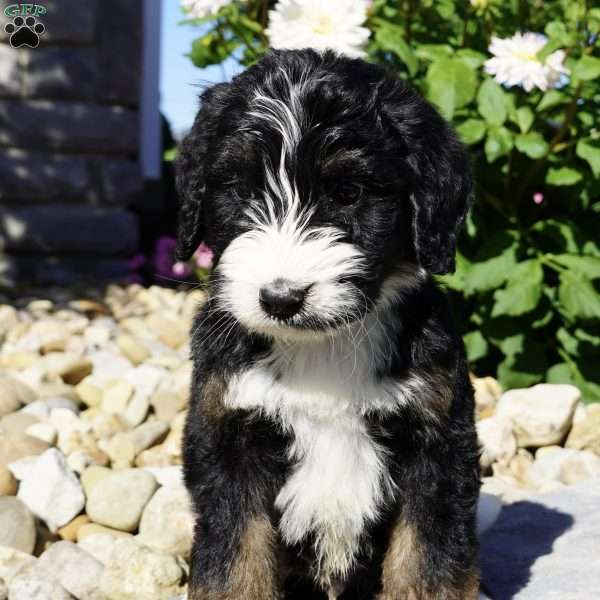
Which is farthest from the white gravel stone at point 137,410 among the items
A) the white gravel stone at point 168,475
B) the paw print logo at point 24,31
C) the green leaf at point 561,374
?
the paw print logo at point 24,31

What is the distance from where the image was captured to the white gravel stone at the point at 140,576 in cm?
371

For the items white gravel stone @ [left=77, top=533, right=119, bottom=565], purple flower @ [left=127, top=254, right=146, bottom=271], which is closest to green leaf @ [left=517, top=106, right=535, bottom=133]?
white gravel stone @ [left=77, top=533, right=119, bottom=565]

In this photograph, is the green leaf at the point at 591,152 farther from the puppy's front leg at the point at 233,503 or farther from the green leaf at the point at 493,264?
the puppy's front leg at the point at 233,503

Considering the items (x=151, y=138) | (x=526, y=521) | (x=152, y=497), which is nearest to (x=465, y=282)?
(x=526, y=521)

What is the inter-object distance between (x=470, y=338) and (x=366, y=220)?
3.02 meters

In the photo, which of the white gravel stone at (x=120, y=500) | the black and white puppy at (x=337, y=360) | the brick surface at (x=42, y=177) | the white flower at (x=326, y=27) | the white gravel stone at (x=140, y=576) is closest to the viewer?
the black and white puppy at (x=337, y=360)

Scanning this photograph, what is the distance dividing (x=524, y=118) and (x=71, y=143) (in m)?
5.68

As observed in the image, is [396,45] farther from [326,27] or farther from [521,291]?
[521,291]

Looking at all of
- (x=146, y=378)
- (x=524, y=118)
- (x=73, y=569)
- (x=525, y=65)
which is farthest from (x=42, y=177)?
(x=73, y=569)

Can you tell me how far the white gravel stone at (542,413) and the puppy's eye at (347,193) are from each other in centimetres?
264

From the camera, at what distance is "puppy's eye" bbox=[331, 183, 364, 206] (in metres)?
2.96

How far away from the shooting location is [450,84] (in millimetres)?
5082

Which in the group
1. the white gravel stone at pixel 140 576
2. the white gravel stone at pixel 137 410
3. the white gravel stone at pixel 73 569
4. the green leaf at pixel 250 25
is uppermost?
the green leaf at pixel 250 25

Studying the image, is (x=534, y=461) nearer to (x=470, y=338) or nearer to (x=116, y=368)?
(x=470, y=338)
